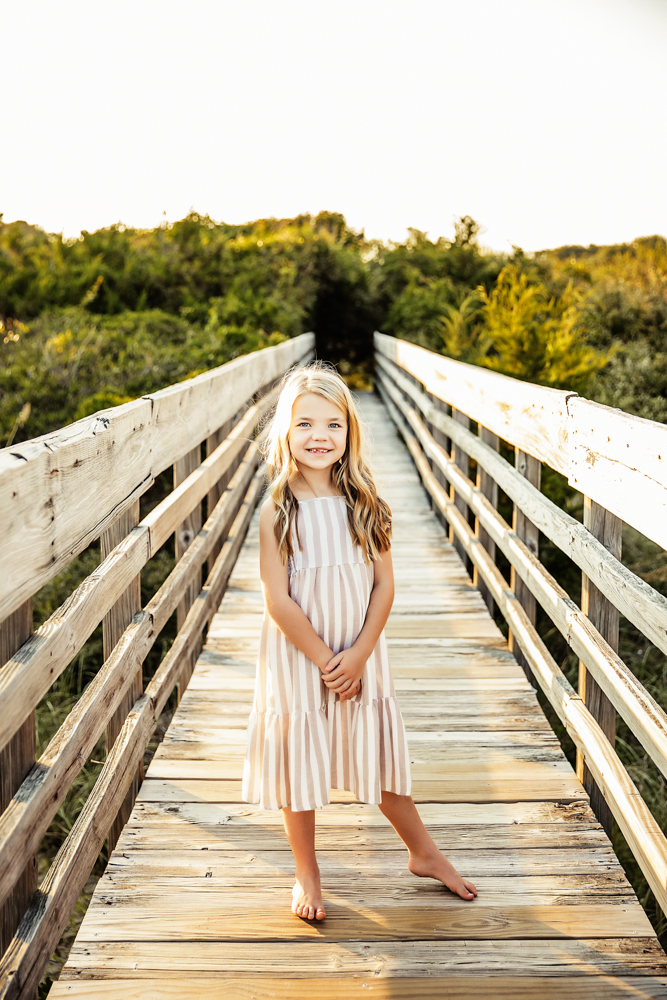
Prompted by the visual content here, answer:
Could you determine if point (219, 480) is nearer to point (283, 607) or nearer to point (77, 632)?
point (283, 607)

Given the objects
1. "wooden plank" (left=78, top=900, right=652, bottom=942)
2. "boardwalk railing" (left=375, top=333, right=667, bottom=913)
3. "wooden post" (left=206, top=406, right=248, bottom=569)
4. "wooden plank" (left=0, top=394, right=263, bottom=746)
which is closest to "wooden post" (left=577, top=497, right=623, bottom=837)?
"boardwalk railing" (left=375, top=333, right=667, bottom=913)

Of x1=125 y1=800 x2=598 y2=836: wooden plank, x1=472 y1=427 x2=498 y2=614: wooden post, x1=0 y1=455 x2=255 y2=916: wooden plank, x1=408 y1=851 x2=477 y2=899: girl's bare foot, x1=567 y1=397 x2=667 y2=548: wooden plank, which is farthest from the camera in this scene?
x1=472 y1=427 x2=498 y2=614: wooden post

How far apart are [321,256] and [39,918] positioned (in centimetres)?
1908

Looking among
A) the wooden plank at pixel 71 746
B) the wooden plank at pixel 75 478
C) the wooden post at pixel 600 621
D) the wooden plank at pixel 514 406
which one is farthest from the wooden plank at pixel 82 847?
the wooden plank at pixel 514 406

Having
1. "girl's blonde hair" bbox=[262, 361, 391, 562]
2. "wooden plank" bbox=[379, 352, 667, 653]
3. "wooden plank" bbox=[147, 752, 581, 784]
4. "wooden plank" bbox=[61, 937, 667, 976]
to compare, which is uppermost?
"girl's blonde hair" bbox=[262, 361, 391, 562]

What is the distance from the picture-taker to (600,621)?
2.35 m

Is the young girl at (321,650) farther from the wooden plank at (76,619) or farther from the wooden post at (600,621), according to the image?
the wooden post at (600,621)

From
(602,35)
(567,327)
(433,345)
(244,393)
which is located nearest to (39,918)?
(244,393)

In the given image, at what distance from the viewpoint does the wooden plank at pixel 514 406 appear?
261 centimetres

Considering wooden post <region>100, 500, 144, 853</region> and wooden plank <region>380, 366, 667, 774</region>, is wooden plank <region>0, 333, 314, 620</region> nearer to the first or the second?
wooden post <region>100, 500, 144, 853</region>

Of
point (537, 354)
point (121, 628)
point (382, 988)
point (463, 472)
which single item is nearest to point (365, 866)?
point (382, 988)

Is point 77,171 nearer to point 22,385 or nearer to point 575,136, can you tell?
point 22,385

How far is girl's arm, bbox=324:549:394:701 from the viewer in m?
1.96

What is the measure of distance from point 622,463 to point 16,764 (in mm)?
1480
